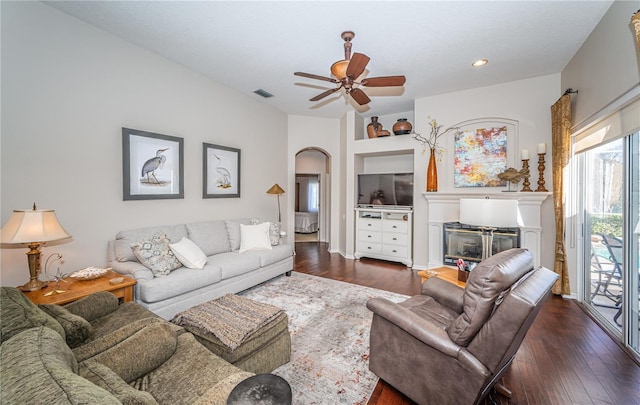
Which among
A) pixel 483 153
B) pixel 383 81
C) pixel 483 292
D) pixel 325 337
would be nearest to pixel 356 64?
pixel 383 81

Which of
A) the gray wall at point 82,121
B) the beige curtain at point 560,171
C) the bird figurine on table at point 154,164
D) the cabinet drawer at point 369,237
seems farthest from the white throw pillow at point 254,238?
the beige curtain at point 560,171

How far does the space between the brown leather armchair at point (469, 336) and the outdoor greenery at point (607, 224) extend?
5.78 ft

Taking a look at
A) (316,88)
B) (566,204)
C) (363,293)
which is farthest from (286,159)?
(566,204)

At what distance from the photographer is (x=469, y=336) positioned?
1.37 meters

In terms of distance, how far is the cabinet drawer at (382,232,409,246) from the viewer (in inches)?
192

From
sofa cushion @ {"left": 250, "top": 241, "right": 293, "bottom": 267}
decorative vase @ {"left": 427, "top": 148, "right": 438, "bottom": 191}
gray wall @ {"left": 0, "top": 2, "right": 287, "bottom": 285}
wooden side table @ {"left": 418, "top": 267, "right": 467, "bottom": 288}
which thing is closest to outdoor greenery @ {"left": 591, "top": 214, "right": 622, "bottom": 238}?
wooden side table @ {"left": 418, "top": 267, "right": 467, "bottom": 288}

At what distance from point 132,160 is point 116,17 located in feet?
4.70

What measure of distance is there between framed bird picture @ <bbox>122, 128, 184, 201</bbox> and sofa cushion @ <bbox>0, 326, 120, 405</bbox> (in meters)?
2.65

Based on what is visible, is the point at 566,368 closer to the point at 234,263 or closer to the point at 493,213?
the point at 493,213

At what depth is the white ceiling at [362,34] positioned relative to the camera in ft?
7.96

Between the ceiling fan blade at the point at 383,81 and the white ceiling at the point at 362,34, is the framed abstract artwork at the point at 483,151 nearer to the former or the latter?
the white ceiling at the point at 362,34

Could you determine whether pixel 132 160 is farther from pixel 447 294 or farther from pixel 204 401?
pixel 447 294

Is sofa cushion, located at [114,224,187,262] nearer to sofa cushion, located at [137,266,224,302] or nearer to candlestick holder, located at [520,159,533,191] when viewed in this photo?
sofa cushion, located at [137,266,224,302]

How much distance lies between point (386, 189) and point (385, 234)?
2.89 ft
